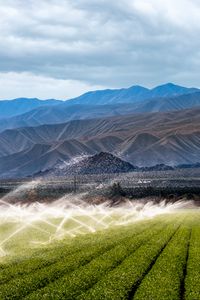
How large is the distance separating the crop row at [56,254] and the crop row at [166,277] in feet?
13.0

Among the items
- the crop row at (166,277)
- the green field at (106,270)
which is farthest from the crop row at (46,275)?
the crop row at (166,277)

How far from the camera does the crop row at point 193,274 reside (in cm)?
1664

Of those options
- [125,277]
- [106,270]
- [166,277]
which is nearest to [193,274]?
[166,277]

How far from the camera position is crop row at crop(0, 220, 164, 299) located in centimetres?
1703

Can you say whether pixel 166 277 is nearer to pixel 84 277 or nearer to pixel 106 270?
pixel 106 270

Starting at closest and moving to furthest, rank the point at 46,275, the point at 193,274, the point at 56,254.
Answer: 1. the point at 46,275
2. the point at 193,274
3. the point at 56,254

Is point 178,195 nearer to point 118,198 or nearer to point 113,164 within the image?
point 118,198

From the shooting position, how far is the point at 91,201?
275 ft

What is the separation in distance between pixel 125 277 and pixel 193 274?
295 centimetres

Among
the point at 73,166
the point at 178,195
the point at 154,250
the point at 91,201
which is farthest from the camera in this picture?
the point at 73,166

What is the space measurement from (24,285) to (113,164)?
154425 millimetres

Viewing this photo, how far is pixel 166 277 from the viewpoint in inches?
738

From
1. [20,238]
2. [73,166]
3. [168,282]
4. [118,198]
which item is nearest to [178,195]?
[118,198]

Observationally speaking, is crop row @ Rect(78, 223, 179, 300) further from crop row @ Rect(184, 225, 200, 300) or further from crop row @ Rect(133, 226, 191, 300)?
crop row @ Rect(184, 225, 200, 300)
